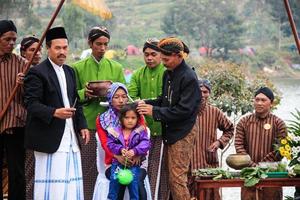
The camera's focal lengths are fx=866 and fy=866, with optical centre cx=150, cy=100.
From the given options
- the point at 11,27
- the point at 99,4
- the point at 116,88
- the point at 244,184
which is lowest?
the point at 244,184

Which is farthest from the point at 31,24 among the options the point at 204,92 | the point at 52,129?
the point at 52,129

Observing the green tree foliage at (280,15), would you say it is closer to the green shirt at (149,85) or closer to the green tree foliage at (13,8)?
the green tree foliage at (13,8)

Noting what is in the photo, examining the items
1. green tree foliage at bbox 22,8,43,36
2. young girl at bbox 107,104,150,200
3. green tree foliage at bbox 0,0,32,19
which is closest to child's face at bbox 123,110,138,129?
young girl at bbox 107,104,150,200

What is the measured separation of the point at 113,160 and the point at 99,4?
7724 mm

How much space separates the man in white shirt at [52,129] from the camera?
750cm

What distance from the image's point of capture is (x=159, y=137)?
855 centimetres

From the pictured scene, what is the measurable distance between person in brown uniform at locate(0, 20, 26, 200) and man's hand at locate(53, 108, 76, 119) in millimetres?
712

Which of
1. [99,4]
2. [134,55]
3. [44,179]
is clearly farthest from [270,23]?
[44,179]

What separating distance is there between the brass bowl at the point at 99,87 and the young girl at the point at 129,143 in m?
0.44

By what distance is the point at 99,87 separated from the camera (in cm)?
826

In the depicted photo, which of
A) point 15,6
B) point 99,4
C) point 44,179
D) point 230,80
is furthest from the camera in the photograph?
point 15,6

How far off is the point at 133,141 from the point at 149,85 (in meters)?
0.90

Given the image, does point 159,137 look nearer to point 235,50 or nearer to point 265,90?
point 265,90

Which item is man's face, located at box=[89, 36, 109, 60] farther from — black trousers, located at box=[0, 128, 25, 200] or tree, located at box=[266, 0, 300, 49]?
tree, located at box=[266, 0, 300, 49]
